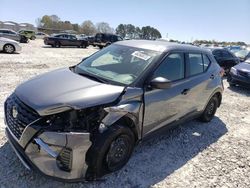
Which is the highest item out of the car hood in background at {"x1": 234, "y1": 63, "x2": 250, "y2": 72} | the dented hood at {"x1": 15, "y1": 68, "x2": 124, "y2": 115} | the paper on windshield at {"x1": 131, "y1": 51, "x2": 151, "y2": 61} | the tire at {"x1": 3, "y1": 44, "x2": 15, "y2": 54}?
the paper on windshield at {"x1": 131, "y1": 51, "x2": 151, "y2": 61}

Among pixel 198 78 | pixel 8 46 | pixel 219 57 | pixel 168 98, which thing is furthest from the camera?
pixel 8 46

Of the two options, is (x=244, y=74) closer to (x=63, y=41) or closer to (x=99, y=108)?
(x=99, y=108)

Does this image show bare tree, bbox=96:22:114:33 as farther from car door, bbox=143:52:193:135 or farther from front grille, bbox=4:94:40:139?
front grille, bbox=4:94:40:139

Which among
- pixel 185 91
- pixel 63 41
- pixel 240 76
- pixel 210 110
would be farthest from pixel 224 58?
pixel 63 41

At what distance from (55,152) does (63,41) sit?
24346 mm

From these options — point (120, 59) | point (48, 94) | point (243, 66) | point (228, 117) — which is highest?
point (120, 59)

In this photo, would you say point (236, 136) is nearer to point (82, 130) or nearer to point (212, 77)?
point (212, 77)

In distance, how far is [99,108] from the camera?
292 centimetres

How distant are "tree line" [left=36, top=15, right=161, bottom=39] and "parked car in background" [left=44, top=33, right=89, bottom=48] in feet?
192

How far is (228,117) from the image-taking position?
6.13 metres

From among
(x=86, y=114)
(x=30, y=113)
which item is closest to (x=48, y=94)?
(x=30, y=113)

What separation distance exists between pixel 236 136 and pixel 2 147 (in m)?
4.35

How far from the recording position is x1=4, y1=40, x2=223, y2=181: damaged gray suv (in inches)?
105

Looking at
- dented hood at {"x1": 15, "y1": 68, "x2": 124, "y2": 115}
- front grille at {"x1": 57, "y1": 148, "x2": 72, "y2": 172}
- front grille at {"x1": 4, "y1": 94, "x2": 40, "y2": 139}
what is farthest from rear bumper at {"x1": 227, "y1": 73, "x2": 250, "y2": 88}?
front grille at {"x1": 4, "y1": 94, "x2": 40, "y2": 139}
